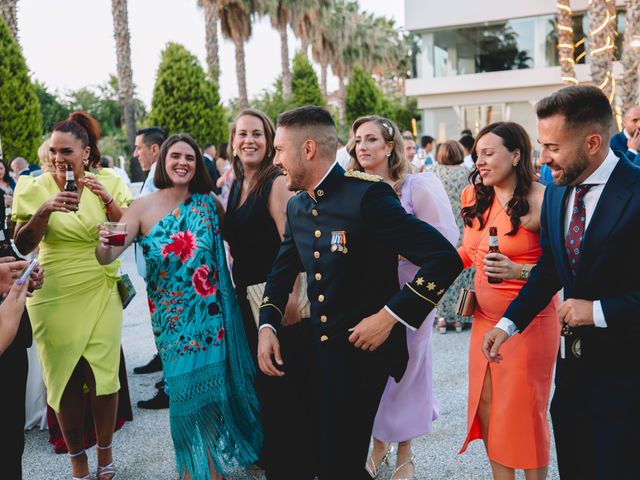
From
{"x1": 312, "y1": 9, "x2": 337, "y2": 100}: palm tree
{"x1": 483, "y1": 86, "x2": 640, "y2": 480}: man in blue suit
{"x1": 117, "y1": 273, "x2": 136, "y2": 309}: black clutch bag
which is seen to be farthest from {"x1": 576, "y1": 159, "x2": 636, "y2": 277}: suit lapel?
{"x1": 312, "y1": 9, "x2": 337, "y2": 100}: palm tree

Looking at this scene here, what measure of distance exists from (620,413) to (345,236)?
1.26 m

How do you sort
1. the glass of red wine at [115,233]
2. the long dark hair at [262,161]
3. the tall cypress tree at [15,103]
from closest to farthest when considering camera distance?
the glass of red wine at [115,233] < the long dark hair at [262,161] < the tall cypress tree at [15,103]

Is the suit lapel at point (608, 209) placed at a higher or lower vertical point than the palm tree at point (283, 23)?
lower

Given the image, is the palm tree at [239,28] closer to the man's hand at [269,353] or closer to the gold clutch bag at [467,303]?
the gold clutch bag at [467,303]

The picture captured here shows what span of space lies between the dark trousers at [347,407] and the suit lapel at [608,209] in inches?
38.9

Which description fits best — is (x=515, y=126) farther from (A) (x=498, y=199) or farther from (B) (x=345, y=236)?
(B) (x=345, y=236)

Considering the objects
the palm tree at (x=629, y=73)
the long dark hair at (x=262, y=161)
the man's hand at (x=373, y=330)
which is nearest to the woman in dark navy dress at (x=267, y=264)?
the long dark hair at (x=262, y=161)

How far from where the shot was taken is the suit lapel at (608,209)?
2299 millimetres

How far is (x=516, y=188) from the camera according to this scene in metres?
3.34

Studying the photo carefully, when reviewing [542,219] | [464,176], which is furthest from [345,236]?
[464,176]

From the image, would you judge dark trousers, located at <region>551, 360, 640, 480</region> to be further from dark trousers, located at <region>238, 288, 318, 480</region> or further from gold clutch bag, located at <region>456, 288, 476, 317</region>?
dark trousers, located at <region>238, 288, 318, 480</region>

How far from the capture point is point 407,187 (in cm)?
408

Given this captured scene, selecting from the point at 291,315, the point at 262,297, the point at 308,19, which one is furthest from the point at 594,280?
the point at 308,19

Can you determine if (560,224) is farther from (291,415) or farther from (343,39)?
(343,39)
